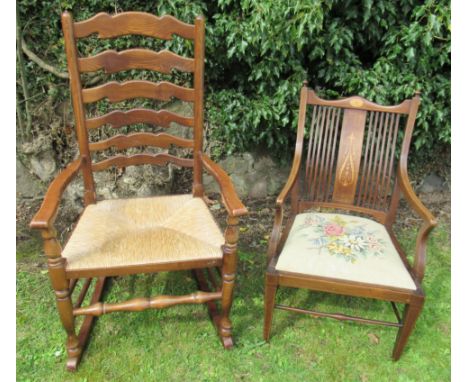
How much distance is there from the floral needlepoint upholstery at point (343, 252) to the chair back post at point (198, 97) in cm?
58

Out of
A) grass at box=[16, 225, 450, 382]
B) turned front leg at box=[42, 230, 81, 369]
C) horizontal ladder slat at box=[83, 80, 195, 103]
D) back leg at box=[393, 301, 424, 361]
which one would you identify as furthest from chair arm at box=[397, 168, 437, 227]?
turned front leg at box=[42, 230, 81, 369]

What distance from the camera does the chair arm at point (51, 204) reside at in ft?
4.48

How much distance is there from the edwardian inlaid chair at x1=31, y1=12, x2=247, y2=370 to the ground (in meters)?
0.12

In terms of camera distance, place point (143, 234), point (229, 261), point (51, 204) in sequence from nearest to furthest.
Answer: point (51, 204) < point (229, 261) < point (143, 234)

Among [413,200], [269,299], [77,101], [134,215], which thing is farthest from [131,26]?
[413,200]

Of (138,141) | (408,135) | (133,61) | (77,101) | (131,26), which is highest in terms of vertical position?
(131,26)

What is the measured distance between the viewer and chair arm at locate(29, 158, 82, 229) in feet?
4.48

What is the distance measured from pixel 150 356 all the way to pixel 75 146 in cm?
169

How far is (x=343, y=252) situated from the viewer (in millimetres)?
1727

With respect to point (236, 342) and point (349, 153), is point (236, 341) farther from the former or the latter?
point (349, 153)

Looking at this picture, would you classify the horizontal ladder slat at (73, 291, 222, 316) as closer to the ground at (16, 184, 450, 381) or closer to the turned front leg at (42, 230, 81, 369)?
the turned front leg at (42, 230, 81, 369)

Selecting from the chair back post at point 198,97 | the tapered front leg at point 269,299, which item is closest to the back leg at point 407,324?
the tapered front leg at point 269,299

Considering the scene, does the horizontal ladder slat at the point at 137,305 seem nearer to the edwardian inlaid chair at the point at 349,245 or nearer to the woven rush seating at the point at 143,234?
the woven rush seating at the point at 143,234

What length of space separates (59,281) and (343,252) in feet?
3.98
